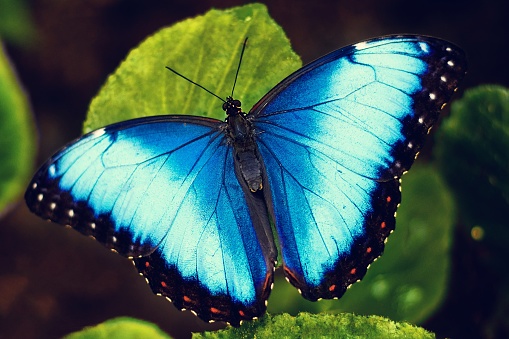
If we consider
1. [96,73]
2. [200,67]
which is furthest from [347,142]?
[96,73]

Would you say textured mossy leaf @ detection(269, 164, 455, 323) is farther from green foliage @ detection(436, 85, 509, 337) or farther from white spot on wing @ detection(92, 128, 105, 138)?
white spot on wing @ detection(92, 128, 105, 138)

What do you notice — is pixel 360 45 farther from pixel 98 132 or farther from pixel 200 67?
pixel 98 132

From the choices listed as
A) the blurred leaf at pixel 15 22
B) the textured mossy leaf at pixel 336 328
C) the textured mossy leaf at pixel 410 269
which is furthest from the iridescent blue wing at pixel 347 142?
the blurred leaf at pixel 15 22

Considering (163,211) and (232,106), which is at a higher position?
(232,106)

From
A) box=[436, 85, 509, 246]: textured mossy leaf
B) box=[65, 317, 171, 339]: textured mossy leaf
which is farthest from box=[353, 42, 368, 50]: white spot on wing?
box=[65, 317, 171, 339]: textured mossy leaf

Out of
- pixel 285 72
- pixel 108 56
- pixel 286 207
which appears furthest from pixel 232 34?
pixel 108 56

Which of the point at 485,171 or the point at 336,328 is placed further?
the point at 485,171
